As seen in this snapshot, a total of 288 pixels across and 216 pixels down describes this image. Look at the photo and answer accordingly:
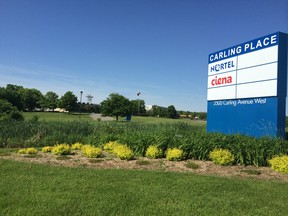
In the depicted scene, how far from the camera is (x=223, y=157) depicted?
7605 mm

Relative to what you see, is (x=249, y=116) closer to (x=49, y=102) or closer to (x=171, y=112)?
(x=171, y=112)

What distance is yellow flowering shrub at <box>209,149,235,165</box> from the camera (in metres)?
7.59

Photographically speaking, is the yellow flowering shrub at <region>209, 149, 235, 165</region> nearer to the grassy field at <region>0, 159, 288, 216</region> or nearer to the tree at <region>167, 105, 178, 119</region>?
the grassy field at <region>0, 159, 288, 216</region>

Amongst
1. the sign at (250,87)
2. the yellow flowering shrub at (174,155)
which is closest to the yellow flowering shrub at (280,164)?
the yellow flowering shrub at (174,155)

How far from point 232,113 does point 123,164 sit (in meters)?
5.67

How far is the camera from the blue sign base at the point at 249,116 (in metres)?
Result: 9.55

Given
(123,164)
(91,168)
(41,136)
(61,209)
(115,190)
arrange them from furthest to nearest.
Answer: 1. (41,136)
2. (123,164)
3. (91,168)
4. (115,190)
5. (61,209)

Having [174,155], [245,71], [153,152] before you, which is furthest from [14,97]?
[174,155]

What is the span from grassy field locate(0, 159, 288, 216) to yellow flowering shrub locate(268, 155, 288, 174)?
100 centimetres

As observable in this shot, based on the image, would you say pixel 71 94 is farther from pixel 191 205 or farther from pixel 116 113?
pixel 191 205

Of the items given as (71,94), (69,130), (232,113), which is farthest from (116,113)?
(232,113)

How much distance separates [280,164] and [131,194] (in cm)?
396

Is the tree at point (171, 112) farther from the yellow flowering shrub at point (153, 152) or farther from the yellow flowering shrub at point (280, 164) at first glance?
the yellow flowering shrub at point (280, 164)

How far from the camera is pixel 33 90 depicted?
101m
